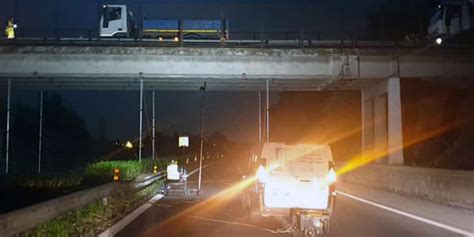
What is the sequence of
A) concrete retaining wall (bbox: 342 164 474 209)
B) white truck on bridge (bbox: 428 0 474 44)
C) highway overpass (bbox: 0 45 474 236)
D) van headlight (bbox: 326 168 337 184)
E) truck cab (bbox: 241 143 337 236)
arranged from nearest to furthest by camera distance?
truck cab (bbox: 241 143 337 236), van headlight (bbox: 326 168 337 184), concrete retaining wall (bbox: 342 164 474 209), highway overpass (bbox: 0 45 474 236), white truck on bridge (bbox: 428 0 474 44)

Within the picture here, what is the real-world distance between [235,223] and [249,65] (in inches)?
837

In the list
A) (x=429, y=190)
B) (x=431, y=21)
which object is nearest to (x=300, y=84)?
(x=431, y=21)

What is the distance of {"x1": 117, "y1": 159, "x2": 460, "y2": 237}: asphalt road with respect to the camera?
1441cm

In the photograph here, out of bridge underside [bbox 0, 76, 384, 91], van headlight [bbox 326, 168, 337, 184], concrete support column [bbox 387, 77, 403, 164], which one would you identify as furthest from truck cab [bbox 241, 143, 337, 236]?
concrete support column [bbox 387, 77, 403, 164]

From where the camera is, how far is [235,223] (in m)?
16.3

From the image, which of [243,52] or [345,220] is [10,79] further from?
[345,220]

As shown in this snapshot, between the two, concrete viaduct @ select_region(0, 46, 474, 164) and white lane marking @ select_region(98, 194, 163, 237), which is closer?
white lane marking @ select_region(98, 194, 163, 237)

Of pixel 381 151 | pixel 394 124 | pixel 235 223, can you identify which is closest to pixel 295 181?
pixel 235 223

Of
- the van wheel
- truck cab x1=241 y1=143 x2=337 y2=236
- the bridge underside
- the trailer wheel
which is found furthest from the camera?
the bridge underside

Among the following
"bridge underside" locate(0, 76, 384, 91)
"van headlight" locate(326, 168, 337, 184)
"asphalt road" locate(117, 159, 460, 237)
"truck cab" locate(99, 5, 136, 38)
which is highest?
"truck cab" locate(99, 5, 136, 38)

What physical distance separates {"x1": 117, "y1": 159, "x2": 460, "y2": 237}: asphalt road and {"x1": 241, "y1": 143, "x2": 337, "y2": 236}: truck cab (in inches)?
23.6

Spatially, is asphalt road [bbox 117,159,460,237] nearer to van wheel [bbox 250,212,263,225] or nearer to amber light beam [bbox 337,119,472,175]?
van wheel [bbox 250,212,263,225]

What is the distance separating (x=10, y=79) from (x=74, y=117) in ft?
290

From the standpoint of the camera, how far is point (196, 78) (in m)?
37.8
